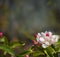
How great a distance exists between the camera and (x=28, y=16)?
4.61 m

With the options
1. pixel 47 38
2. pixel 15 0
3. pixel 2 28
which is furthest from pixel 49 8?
pixel 47 38

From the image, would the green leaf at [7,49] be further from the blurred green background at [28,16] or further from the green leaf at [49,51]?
the blurred green background at [28,16]

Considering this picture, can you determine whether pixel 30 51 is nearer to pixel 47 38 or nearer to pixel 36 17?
pixel 47 38

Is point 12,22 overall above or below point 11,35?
above

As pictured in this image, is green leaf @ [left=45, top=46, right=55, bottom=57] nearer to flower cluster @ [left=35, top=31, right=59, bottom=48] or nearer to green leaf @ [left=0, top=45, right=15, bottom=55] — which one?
flower cluster @ [left=35, top=31, right=59, bottom=48]

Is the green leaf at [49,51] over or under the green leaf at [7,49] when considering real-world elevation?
under

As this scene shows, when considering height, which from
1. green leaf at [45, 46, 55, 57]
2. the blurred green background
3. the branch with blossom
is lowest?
green leaf at [45, 46, 55, 57]

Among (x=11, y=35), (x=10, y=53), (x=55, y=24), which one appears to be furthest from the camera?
(x=55, y=24)

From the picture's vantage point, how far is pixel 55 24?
462cm

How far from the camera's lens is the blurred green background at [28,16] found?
14.6 ft

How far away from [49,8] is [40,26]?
48 cm

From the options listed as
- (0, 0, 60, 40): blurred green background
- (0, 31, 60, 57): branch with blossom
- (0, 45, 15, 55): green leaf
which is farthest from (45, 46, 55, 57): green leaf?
(0, 0, 60, 40): blurred green background

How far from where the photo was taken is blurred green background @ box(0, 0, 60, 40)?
446cm

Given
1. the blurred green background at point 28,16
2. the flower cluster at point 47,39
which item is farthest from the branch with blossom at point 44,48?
the blurred green background at point 28,16
